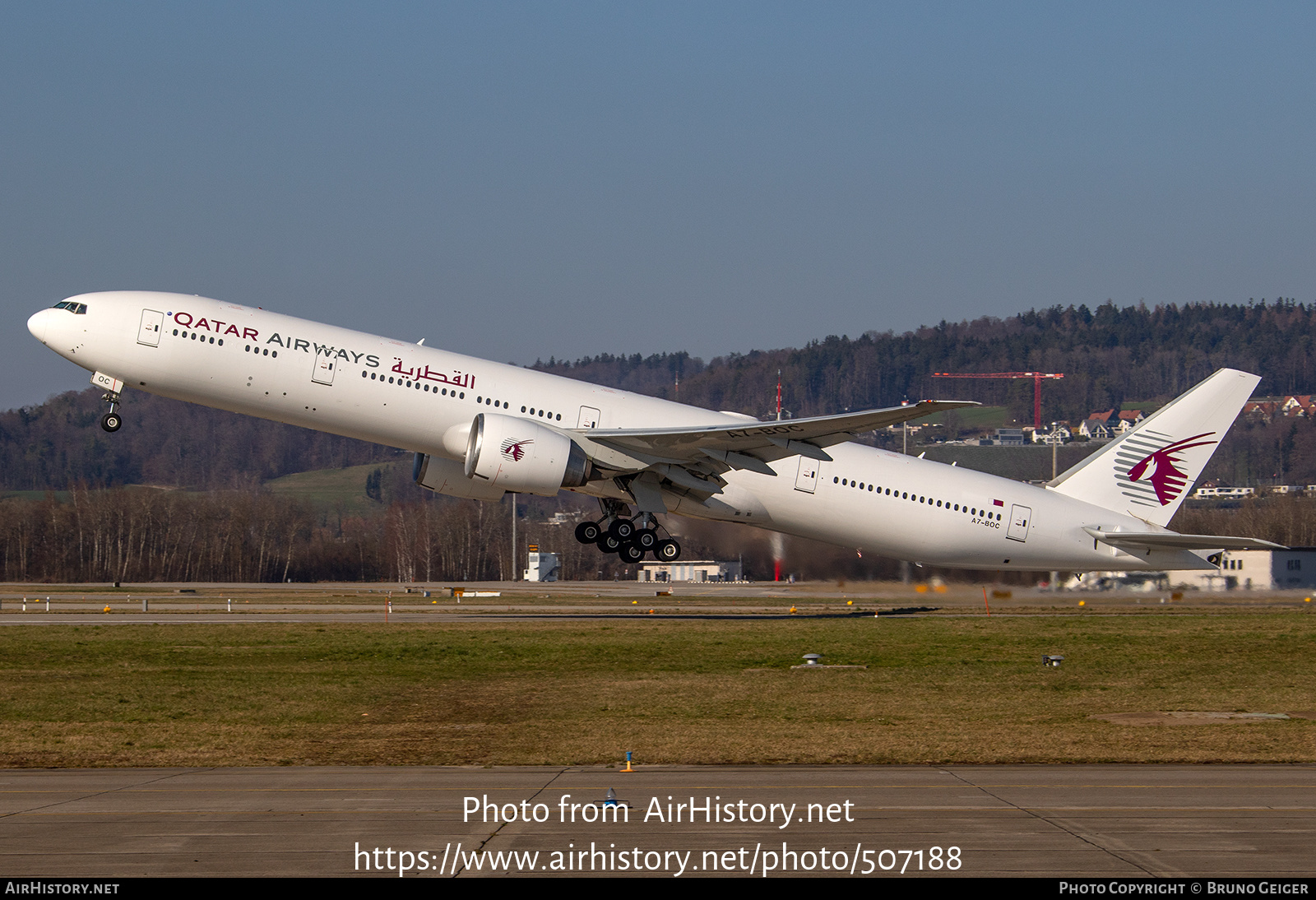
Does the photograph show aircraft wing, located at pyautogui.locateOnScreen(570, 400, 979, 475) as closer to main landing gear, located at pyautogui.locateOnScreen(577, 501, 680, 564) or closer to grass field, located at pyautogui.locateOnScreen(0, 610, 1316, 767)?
main landing gear, located at pyautogui.locateOnScreen(577, 501, 680, 564)

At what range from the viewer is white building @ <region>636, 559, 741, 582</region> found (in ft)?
290

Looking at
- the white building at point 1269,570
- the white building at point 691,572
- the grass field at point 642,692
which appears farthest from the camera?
the white building at point 691,572

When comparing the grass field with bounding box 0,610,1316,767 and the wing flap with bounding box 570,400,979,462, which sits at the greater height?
the wing flap with bounding box 570,400,979,462

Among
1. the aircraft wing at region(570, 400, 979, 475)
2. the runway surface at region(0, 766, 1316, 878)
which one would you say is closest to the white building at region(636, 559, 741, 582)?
the aircraft wing at region(570, 400, 979, 475)

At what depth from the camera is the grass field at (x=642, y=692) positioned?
64.6ft

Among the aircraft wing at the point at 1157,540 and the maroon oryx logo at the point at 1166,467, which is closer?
the aircraft wing at the point at 1157,540

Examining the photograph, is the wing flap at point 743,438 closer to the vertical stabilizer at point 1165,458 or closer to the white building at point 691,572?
the vertical stabilizer at point 1165,458

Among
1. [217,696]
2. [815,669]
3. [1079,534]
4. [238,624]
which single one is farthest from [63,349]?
[1079,534]

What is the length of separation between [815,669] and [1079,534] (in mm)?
13127

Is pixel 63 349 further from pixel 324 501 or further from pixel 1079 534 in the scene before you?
pixel 324 501

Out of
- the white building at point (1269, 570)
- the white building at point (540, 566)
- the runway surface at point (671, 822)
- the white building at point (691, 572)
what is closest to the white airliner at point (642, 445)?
the white building at point (1269, 570)

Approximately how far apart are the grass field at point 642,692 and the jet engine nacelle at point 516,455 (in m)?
4.43

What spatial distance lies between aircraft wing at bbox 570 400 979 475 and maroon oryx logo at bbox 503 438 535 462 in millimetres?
2112

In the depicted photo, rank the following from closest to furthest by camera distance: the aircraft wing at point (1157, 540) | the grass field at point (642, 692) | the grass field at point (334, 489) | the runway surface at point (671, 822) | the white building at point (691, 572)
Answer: the runway surface at point (671, 822) < the grass field at point (642, 692) < the aircraft wing at point (1157, 540) < the white building at point (691, 572) < the grass field at point (334, 489)
